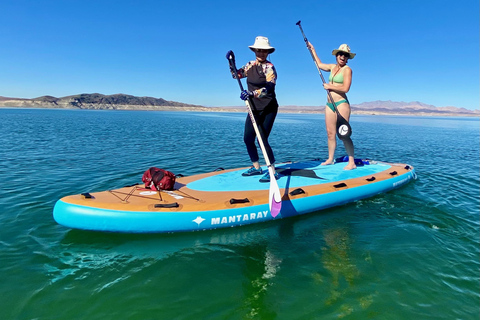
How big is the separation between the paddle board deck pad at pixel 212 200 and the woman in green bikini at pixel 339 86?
1.15 meters

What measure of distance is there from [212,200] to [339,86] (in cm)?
532

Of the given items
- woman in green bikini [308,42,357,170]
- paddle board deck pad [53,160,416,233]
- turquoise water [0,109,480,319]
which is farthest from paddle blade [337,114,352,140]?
turquoise water [0,109,480,319]

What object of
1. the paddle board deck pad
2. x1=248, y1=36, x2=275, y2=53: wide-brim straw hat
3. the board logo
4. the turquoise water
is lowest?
the turquoise water

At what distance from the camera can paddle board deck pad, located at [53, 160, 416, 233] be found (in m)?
5.07

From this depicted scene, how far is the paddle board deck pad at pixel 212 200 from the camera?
5066 millimetres

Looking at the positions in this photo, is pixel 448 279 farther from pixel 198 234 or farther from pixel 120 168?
pixel 120 168

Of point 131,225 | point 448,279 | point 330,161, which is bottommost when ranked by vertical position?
point 448,279

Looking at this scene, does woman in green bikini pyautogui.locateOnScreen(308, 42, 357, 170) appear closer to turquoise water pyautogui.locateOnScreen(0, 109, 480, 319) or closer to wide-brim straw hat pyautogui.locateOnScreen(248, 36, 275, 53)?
turquoise water pyautogui.locateOnScreen(0, 109, 480, 319)

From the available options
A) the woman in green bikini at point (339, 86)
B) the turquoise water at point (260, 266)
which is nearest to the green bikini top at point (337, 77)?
the woman in green bikini at point (339, 86)

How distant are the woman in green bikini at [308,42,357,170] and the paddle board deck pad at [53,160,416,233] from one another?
1.15 meters

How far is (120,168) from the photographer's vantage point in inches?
440

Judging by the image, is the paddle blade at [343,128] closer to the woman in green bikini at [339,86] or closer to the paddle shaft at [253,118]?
the woman in green bikini at [339,86]

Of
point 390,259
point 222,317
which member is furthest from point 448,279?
point 222,317

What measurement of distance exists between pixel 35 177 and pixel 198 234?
23.8 ft
